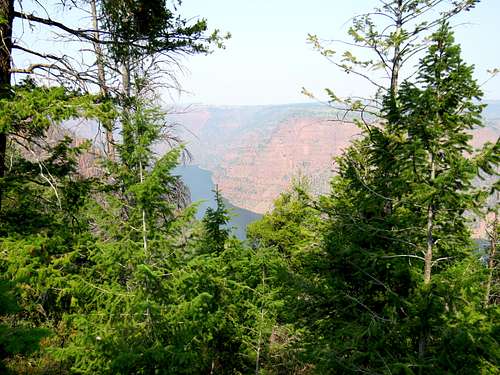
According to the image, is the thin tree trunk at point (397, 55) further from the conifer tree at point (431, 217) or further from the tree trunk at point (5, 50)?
the tree trunk at point (5, 50)

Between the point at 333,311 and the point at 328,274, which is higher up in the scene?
the point at 328,274

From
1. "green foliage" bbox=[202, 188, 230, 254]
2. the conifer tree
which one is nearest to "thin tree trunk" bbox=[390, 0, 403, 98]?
the conifer tree

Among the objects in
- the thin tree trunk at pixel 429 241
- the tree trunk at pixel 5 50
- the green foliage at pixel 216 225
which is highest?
the tree trunk at pixel 5 50

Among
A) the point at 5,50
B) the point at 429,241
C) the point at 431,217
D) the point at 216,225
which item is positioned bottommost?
→ the point at 216,225

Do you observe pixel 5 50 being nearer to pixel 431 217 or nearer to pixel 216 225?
pixel 431 217

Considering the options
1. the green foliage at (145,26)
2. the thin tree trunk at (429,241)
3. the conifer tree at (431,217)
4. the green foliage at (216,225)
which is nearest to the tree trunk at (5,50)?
the green foliage at (145,26)

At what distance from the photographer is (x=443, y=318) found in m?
4.68

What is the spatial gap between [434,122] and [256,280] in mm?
8384

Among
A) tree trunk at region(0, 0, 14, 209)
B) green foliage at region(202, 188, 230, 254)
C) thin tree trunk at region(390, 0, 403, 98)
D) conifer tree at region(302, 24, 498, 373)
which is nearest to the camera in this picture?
conifer tree at region(302, 24, 498, 373)

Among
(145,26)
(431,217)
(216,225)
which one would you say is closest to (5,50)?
(145,26)

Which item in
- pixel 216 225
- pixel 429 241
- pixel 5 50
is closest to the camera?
pixel 5 50

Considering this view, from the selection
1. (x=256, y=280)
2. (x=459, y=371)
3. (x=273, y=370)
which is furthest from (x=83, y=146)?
(x=273, y=370)

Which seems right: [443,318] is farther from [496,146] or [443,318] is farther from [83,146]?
[83,146]

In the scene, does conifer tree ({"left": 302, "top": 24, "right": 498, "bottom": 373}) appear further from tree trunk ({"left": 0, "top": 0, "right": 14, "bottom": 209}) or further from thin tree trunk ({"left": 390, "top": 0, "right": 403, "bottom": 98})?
tree trunk ({"left": 0, "top": 0, "right": 14, "bottom": 209})
